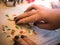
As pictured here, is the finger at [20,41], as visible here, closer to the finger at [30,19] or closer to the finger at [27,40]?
the finger at [27,40]

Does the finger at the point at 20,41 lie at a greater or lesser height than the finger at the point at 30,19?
lesser

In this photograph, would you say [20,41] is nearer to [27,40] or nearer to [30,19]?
[27,40]

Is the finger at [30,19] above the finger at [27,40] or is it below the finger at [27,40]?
above

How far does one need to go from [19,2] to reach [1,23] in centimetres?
33

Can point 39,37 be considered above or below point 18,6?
below

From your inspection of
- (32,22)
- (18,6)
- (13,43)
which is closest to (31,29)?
(32,22)

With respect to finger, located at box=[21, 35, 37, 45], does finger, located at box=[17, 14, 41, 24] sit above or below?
above

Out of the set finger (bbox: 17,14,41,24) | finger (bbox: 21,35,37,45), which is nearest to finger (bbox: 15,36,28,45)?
finger (bbox: 21,35,37,45)

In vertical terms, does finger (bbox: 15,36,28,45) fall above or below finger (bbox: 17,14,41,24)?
below

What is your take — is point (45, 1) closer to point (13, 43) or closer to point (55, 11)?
point (55, 11)

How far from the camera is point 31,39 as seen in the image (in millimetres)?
876

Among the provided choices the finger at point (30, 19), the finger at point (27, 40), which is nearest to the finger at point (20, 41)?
Result: the finger at point (27, 40)

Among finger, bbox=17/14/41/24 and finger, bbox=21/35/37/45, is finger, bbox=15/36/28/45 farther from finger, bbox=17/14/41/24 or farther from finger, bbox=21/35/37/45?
finger, bbox=17/14/41/24

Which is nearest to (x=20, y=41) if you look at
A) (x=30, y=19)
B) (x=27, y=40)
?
(x=27, y=40)
